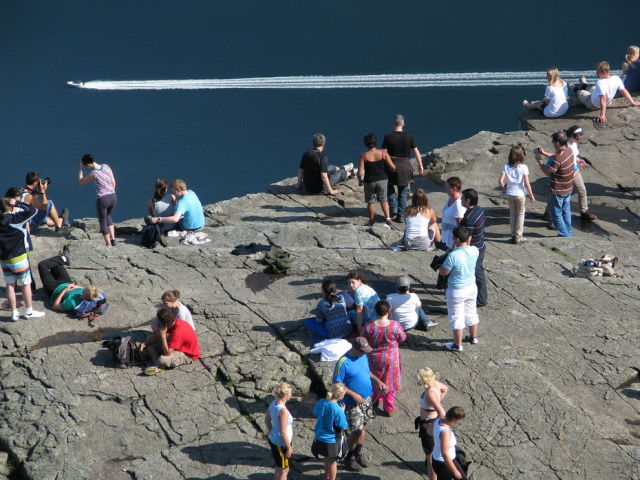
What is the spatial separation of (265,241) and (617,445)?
7.08m

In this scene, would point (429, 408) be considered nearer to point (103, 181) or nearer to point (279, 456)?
point (279, 456)

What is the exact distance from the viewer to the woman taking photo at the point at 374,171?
1439 cm

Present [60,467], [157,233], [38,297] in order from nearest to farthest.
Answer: [60,467]
[38,297]
[157,233]

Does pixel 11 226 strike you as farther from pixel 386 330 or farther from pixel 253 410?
pixel 386 330

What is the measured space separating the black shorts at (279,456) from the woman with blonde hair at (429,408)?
4.55 ft

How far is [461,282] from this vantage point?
10.1 meters

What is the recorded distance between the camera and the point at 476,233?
11.1m

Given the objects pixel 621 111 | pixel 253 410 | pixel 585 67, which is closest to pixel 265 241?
pixel 253 410

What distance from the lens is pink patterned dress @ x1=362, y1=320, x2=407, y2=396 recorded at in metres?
9.22

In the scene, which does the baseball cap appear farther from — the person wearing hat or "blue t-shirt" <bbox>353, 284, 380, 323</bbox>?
the person wearing hat

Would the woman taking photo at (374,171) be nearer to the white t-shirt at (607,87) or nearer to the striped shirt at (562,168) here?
the striped shirt at (562,168)

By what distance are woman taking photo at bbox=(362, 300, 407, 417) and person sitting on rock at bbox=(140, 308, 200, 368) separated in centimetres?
231

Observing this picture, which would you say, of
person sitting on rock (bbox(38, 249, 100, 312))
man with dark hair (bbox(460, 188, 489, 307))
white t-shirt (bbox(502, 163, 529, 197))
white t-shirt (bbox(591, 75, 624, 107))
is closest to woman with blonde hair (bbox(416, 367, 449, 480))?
man with dark hair (bbox(460, 188, 489, 307))

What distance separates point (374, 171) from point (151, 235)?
397 cm
